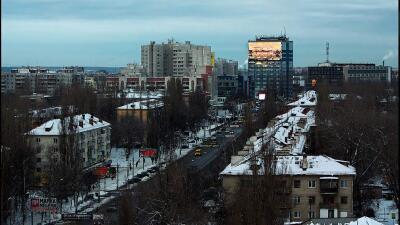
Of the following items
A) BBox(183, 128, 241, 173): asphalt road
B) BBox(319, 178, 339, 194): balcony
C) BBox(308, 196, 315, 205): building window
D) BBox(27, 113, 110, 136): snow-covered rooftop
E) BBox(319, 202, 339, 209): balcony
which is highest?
BBox(27, 113, 110, 136): snow-covered rooftop

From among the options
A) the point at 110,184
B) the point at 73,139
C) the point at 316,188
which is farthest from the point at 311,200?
the point at 73,139

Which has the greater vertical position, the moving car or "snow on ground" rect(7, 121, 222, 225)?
the moving car

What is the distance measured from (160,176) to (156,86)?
3821 centimetres

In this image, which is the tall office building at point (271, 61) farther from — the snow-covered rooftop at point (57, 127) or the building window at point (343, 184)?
the building window at point (343, 184)

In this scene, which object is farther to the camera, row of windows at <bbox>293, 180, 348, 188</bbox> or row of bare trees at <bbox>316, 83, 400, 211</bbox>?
row of bare trees at <bbox>316, 83, 400, 211</bbox>

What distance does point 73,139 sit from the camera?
54.7 feet

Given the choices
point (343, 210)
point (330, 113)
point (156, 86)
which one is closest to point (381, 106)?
point (330, 113)

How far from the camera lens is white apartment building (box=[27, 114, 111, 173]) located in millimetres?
17312

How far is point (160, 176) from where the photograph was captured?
11.4 metres

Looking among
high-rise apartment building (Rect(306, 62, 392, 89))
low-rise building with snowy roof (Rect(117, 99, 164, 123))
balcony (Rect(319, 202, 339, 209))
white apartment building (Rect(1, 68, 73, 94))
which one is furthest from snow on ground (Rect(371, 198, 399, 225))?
high-rise apartment building (Rect(306, 62, 392, 89))

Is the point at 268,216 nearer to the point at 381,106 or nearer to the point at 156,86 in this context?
the point at 381,106

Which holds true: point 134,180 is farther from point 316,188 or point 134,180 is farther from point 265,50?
point 265,50

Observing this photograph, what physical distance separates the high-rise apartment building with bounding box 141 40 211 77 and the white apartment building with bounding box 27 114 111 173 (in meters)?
36.1

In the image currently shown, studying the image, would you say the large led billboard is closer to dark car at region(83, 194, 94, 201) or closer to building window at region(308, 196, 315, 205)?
dark car at region(83, 194, 94, 201)
